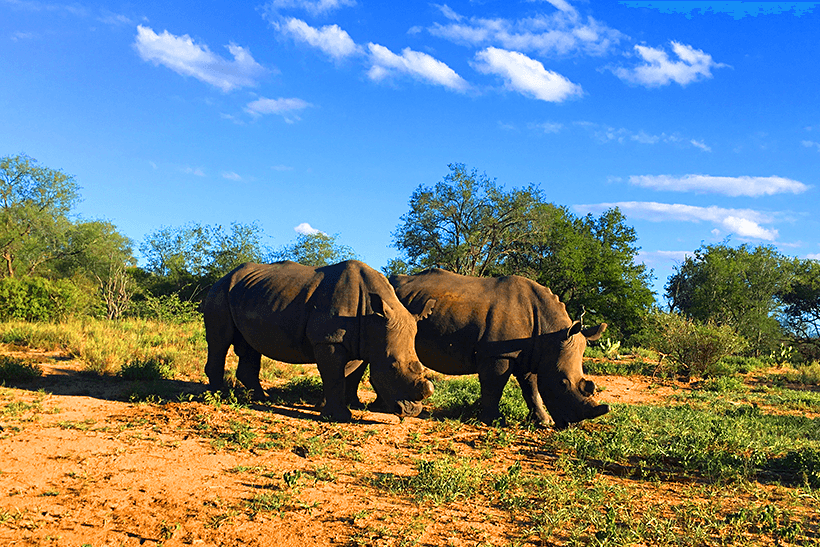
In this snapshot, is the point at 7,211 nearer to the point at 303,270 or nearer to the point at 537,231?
the point at 537,231

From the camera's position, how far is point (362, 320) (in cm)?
855

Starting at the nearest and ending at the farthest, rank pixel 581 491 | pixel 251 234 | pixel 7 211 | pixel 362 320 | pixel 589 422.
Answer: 1. pixel 581 491
2. pixel 362 320
3. pixel 589 422
4. pixel 7 211
5. pixel 251 234

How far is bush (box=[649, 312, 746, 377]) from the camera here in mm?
17766

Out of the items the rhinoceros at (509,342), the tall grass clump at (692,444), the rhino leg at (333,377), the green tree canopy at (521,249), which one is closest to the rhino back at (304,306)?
the rhino leg at (333,377)

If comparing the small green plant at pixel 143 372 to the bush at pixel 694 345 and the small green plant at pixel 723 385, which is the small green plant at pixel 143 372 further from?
the bush at pixel 694 345

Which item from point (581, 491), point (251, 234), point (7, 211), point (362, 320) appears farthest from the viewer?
point (251, 234)

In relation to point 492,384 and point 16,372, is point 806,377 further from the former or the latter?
point 16,372

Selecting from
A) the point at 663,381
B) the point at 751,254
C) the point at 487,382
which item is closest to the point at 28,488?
the point at 487,382

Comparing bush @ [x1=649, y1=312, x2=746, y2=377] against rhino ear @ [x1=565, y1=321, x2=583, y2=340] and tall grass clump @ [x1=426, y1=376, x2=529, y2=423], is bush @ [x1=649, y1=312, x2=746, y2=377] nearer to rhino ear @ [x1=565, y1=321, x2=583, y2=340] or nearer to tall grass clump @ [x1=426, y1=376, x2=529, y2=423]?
tall grass clump @ [x1=426, y1=376, x2=529, y2=423]

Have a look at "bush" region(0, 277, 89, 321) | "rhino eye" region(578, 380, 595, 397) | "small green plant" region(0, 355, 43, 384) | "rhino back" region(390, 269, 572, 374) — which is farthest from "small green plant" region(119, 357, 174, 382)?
"bush" region(0, 277, 89, 321)

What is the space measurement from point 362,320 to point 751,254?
158 feet

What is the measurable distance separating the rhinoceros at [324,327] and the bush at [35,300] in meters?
12.5

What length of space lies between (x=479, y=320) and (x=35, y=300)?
61.0 ft

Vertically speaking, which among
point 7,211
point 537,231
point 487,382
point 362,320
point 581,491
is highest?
point 537,231
